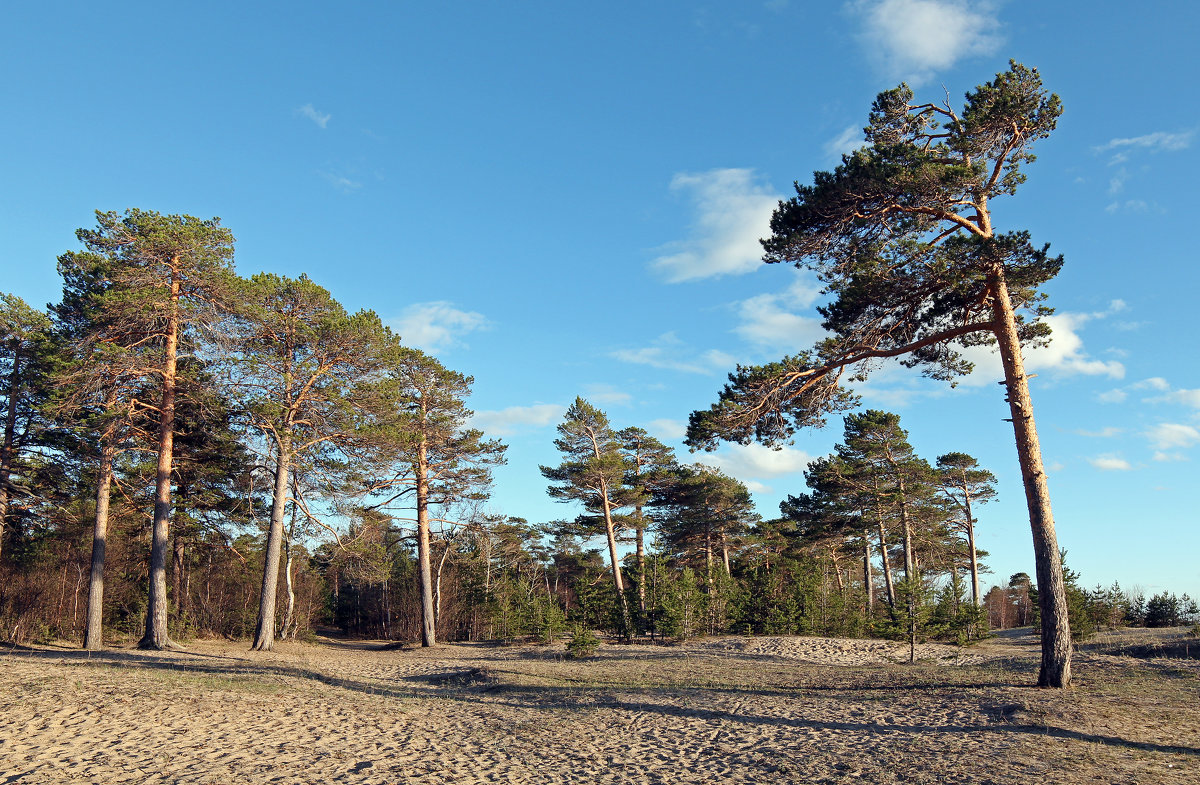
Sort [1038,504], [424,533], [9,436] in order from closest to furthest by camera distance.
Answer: [1038,504], [9,436], [424,533]

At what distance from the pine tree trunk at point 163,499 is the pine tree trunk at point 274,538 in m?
2.87

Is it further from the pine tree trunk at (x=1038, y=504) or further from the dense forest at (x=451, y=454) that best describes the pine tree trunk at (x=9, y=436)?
the pine tree trunk at (x=1038, y=504)

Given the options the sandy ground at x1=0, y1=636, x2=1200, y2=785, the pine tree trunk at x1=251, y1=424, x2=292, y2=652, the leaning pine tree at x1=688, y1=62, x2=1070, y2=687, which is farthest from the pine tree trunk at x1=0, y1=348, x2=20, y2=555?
the leaning pine tree at x1=688, y1=62, x2=1070, y2=687

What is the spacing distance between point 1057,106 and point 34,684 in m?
20.8

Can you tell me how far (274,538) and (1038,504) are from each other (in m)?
21.1

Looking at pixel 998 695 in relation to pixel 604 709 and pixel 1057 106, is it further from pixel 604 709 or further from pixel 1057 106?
pixel 1057 106

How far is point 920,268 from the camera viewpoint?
492 inches

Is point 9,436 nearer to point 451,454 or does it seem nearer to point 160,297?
point 160,297

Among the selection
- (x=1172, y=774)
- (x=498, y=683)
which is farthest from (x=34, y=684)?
(x=1172, y=774)

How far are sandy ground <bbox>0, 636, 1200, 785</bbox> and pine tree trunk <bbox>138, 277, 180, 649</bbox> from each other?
2.90 m

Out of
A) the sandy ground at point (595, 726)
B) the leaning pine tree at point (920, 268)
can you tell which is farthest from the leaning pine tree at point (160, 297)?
the leaning pine tree at point (920, 268)

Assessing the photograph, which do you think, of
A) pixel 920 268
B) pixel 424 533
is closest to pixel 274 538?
pixel 424 533

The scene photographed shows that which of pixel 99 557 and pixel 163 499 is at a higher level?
pixel 163 499

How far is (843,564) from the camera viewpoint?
5403 centimetres
